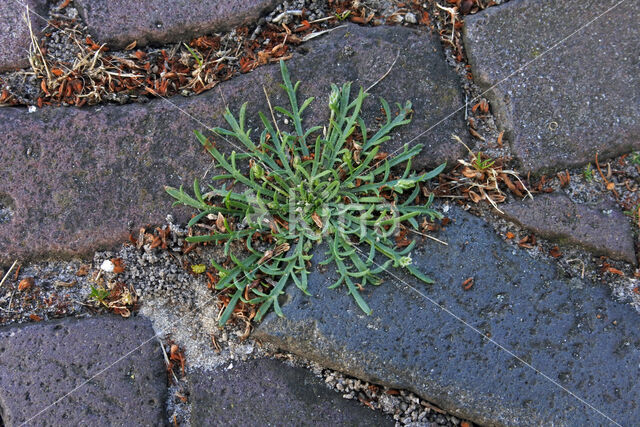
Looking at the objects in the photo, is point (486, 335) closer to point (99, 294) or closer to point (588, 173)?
point (588, 173)

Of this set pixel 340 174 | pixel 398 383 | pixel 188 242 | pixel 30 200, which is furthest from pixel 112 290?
pixel 398 383

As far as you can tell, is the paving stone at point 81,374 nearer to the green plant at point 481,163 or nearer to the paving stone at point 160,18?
the paving stone at point 160,18

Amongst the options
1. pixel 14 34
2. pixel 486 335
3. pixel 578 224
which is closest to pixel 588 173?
pixel 578 224

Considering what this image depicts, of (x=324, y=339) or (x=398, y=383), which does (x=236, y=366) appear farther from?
(x=398, y=383)

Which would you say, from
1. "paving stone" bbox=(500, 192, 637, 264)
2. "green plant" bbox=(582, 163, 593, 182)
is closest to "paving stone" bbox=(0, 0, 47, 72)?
"paving stone" bbox=(500, 192, 637, 264)

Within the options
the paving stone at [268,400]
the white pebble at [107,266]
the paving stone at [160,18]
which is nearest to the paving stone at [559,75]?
the paving stone at [160,18]

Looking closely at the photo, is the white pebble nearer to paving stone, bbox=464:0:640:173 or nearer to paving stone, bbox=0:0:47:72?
paving stone, bbox=0:0:47:72
